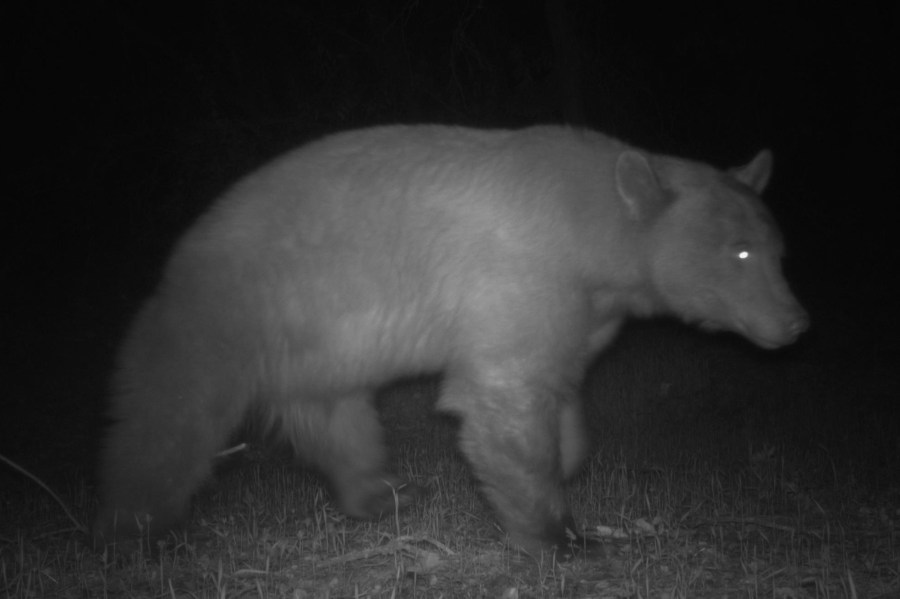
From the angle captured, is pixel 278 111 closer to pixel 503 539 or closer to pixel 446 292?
pixel 446 292

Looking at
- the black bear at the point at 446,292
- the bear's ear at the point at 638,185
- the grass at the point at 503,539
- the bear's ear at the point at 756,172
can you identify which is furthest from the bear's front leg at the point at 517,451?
the bear's ear at the point at 756,172

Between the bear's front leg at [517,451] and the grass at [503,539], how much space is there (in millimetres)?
183

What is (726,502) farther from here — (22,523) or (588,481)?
(22,523)

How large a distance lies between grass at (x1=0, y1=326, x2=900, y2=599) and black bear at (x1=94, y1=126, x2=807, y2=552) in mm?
353

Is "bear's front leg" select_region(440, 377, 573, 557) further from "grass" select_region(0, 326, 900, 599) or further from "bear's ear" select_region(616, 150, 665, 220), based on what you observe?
"bear's ear" select_region(616, 150, 665, 220)

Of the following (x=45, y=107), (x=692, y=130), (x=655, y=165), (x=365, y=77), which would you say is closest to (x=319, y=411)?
(x=655, y=165)

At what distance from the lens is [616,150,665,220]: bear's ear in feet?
16.8

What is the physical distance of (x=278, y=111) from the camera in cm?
1262

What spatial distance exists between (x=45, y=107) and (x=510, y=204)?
12.2m

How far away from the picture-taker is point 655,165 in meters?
5.47

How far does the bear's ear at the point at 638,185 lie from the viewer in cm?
511

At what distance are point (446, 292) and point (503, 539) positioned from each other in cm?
129

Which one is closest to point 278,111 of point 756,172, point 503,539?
point 756,172

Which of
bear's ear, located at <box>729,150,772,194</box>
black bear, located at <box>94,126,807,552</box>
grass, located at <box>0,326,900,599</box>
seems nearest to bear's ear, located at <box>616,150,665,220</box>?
black bear, located at <box>94,126,807,552</box>
